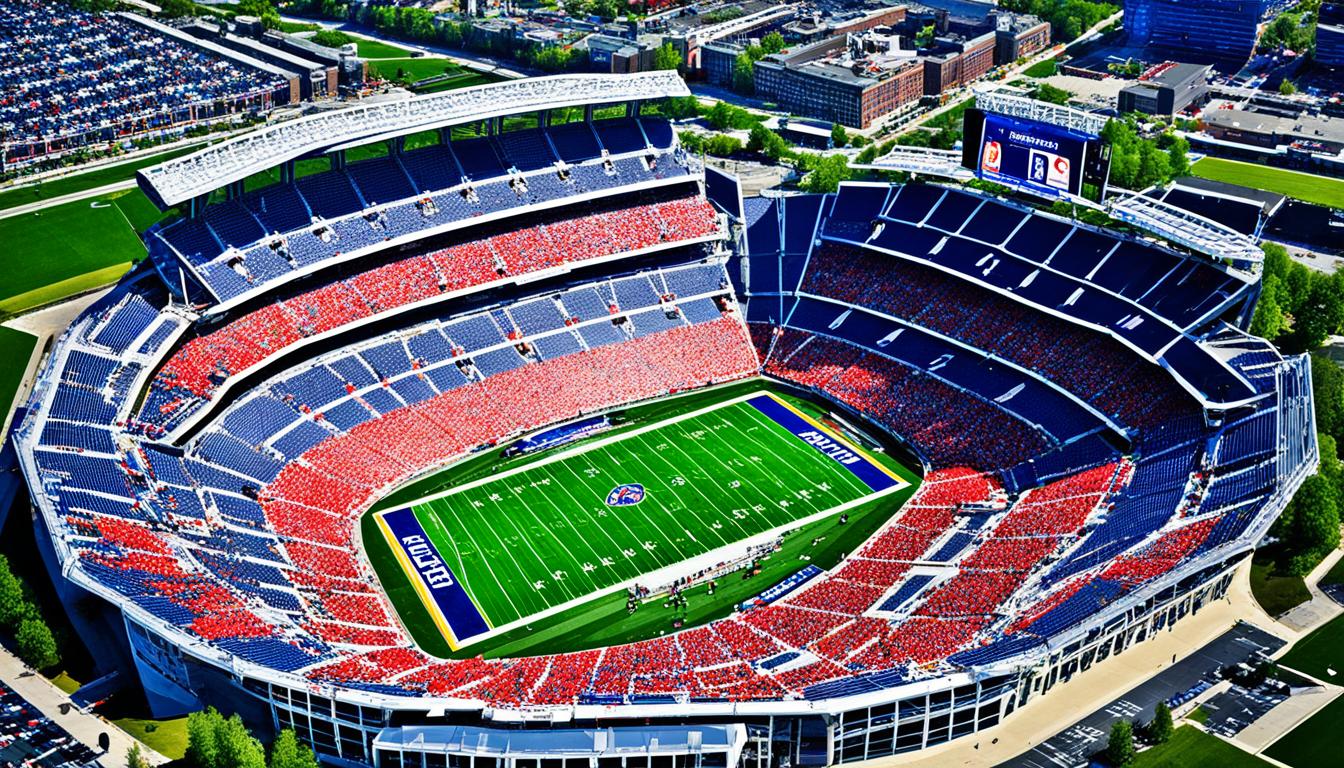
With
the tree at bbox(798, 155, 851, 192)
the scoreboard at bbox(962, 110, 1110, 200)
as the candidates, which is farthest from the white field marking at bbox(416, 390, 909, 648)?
the tree at bbox(798, 155, 851, 192)

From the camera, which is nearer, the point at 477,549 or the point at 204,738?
the point at 204,738

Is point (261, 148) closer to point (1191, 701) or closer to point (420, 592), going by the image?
point (420, 592)

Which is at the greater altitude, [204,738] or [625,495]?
[204,738]

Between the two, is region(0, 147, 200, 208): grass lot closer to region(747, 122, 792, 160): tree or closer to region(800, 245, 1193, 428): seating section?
region(747, 122, 792, 160): tree

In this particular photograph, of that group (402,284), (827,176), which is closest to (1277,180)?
(827,176)

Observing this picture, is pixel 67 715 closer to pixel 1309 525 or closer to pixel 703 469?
pixel 703 469

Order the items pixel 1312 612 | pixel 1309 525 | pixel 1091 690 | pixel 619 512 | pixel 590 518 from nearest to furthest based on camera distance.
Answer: pixel 1091 690 < pixel 1312 612 < pixel 1309 525 < pixel 590 518 < pixel 619 512
